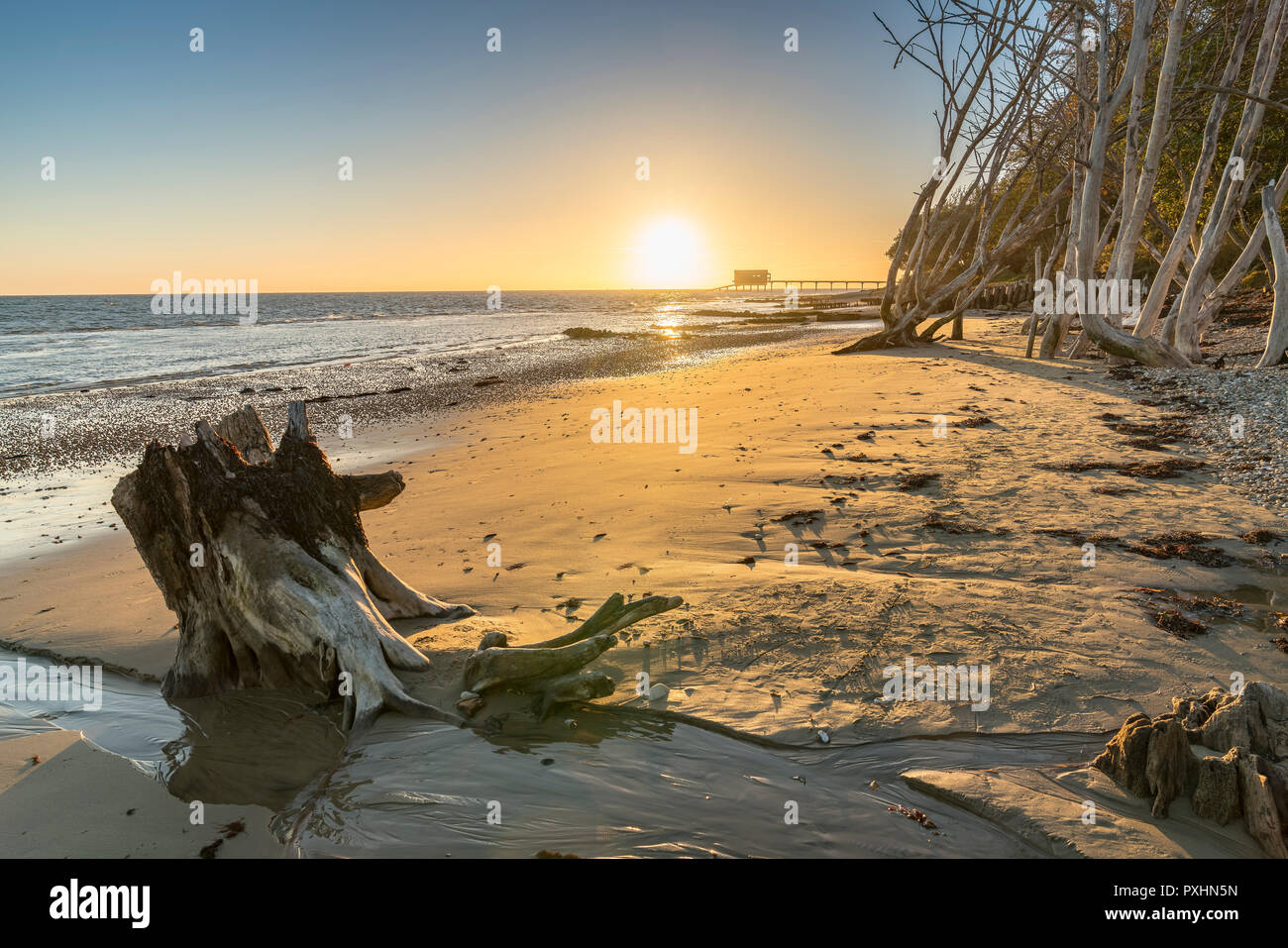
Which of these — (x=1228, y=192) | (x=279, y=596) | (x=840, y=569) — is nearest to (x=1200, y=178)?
(x=1228, y=192)

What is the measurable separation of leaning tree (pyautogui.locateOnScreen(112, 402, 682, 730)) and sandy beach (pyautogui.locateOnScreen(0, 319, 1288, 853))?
33 cm

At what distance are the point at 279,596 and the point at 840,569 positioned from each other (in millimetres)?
3989

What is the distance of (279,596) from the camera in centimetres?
414

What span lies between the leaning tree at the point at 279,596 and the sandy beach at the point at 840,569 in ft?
1.10

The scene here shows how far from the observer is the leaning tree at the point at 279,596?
396cm

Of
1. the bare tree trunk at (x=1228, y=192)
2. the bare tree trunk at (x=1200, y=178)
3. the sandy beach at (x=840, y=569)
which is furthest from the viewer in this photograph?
the bare tree trunk at (x=1200, y=178)

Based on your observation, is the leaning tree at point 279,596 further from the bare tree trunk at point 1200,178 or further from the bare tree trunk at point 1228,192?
the bare tree trunk at point 1228,192

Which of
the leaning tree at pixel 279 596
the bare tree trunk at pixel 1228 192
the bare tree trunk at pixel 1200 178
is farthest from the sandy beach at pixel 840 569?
the bare tree trunk at pixel 1228 192

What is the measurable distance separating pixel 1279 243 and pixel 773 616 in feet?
47.8

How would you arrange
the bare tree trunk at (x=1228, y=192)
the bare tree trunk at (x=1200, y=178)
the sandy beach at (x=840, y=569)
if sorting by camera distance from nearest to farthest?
the sandy beach at (x=840, y=569) < the bare tree trunk at (x=1228, y=192) < the bare tree trunk at (x=1200, y=178)

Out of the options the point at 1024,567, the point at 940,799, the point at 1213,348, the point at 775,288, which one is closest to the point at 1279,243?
the point at 1213,348

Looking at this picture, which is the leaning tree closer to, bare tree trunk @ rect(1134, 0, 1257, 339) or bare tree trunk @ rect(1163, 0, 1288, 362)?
bare tree trunk @ rect(1134, 0, 1257, 339)

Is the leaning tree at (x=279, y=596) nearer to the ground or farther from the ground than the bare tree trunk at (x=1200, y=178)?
nearer to the ground

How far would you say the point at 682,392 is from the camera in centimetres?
1603
